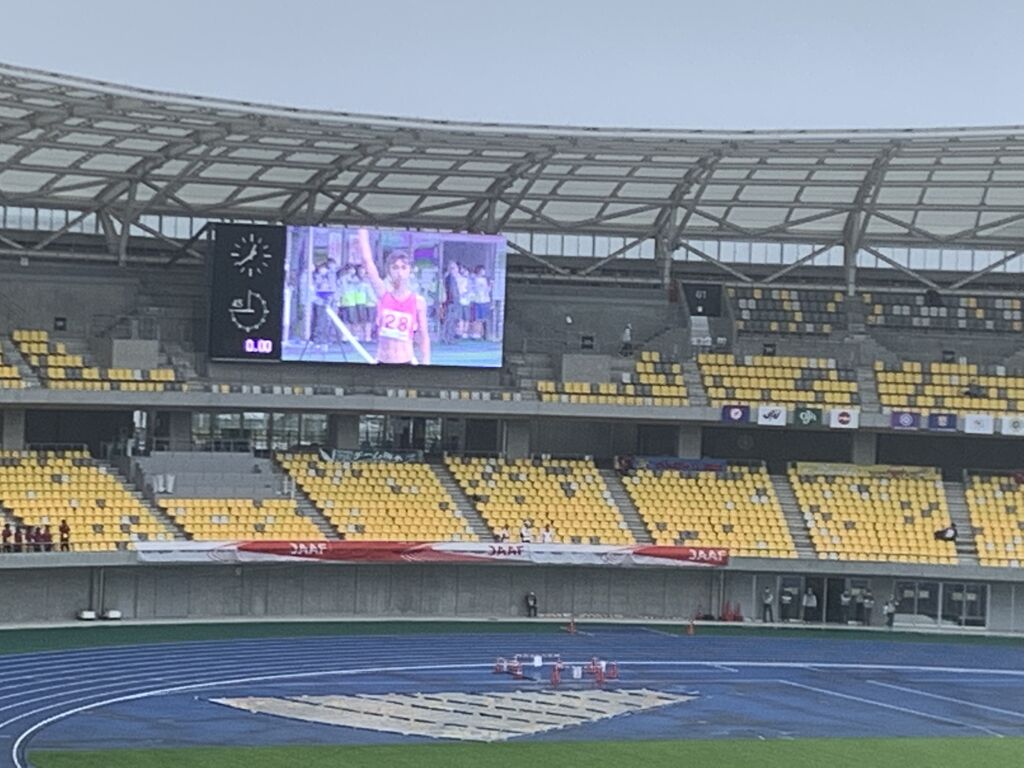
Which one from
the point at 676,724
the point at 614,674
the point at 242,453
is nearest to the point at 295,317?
the point at 242,453

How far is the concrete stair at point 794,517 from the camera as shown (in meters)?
57.4

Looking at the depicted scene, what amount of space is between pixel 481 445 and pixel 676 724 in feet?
76.3

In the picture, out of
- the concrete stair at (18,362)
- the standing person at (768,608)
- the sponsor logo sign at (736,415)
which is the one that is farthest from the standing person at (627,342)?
the concrete stair at (18,362)

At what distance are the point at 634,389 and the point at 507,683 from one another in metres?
18.1

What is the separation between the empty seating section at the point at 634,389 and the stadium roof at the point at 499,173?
417cm

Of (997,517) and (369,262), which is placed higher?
(369,262)

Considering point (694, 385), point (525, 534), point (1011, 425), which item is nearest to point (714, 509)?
point (694, 385)

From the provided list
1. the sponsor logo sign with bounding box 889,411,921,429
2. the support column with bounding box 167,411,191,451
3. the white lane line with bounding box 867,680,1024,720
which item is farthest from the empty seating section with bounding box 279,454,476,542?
the white lane line with bounding box 867,680,1024,720

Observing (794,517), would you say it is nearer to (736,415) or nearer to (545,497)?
(736,415)

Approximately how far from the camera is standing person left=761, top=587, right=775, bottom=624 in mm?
57312

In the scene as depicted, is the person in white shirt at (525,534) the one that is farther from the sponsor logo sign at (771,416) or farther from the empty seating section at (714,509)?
the sponsor logo sign at (771,416)

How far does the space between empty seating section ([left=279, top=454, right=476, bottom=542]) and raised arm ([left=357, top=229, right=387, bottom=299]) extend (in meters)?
4.97

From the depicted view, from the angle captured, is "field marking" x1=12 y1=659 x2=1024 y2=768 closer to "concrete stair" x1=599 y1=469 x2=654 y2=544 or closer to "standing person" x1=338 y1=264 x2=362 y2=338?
"concrete stair" x1=599 y1=469 x2=654 y2=544

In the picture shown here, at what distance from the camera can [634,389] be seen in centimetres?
6103
